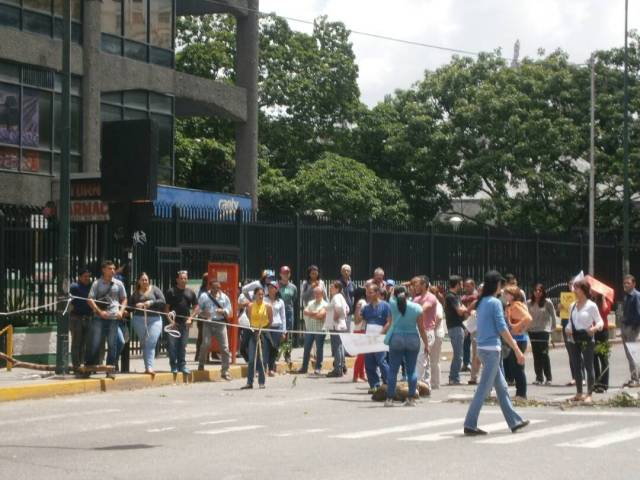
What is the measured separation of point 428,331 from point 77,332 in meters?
5.74

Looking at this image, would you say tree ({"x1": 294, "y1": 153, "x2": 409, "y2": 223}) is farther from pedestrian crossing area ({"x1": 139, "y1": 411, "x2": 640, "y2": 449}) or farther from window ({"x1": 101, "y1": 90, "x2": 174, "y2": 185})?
pedestrian crossing area ({"x1": 139, "y1": 411, "x2": 640, "y2": 449})

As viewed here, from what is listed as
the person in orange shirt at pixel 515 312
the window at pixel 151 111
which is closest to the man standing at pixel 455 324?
the person in orange shirt at pixel 515 312

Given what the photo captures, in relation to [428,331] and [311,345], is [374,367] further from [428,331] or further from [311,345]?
[311,345]

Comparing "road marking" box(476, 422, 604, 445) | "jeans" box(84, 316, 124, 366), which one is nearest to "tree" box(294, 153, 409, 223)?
"jeans" box(84, 316, 124, 366)

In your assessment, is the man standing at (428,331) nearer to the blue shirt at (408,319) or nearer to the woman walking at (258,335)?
the blue shirt at (408,319)

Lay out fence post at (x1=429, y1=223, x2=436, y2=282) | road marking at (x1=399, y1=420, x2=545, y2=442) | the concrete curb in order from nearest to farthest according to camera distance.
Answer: road marking at (x1=399, y1=420, x2=545, y2=442) < the concrete curb < fence post at (x1=429, y1=223, x2=436, y2=282)

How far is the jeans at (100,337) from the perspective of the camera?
20.0 meters

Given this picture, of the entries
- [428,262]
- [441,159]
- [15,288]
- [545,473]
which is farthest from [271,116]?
[545,473]

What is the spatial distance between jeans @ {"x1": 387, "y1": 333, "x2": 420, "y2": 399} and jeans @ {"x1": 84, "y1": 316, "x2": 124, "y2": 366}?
5.32 m

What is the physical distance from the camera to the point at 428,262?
31328 millimetres

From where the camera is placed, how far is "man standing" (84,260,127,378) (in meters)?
20.1

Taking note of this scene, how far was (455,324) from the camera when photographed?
21.8 m

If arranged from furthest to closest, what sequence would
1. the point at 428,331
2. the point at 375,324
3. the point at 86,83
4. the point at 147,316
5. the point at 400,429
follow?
the point at 86,83
the point at 147,316
the point at 428,331
the point at 375,324
the point at 400,429

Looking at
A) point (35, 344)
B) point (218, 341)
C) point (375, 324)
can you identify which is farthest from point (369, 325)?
point (35, 344)
